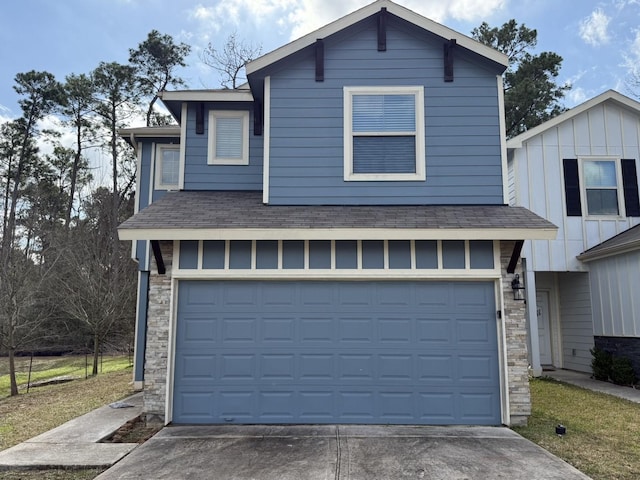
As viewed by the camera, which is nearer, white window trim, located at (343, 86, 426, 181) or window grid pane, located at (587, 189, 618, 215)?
white window trim, located at (343, 86, 426, 181)

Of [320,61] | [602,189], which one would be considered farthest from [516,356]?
[602,189]

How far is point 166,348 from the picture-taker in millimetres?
6387

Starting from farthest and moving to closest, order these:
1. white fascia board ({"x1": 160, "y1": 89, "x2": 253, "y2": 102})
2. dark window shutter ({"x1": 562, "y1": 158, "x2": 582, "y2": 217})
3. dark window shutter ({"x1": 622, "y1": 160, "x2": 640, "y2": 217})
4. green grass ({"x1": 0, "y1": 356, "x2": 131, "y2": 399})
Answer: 1. green grass ({"x1": 0, "y1": 356, "x2": 131, "y2": 399})
2. dark window shutter ({"x1": 562, "y1": 158, "x2": 582, "y2": 217})
3. dark window shutter ({"x1": 622, "y1": 160, "x2": 640, "y2": 217})
4. white fascia board ({"x1": 160, "y1": 89, "x2": 253, "y2": 102})

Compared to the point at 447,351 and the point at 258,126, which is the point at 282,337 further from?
the point at 258,126

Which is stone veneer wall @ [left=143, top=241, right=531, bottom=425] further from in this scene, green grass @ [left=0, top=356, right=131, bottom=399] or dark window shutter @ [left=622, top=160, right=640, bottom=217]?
green grass @ [left=0, top=356, right=131, bottom=399]

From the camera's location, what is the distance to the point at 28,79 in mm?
22578

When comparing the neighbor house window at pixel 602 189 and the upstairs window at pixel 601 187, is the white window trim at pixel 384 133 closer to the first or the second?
the upstairs window at pixel 601 187

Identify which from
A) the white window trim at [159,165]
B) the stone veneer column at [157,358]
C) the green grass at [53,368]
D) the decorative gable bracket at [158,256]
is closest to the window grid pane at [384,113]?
the decorative gable bracket at [158,256]

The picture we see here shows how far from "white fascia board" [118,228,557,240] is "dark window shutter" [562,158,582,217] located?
17.2ft

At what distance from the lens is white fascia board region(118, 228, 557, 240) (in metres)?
6.16

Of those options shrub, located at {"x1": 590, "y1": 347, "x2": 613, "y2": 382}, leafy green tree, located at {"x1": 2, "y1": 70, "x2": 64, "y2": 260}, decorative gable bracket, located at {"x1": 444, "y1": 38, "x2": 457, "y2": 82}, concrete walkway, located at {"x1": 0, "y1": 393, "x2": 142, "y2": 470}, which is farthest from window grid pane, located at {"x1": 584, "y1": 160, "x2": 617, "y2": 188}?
leafy green tree, located at {"x1": 2, "y1": 70, "x2": 64, "y2": 260}

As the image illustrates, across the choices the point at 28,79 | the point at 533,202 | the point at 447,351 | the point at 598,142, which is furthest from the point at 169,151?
the point at 28,79

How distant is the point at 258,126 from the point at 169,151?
2.61 m

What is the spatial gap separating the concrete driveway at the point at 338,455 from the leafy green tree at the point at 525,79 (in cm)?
1698
